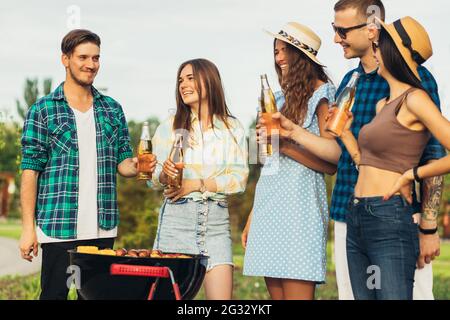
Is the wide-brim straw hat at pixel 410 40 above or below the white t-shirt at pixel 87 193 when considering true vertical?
above

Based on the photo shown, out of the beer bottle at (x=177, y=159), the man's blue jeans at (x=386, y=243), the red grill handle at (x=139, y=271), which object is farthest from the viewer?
the beer bottle at (x=177, y=159)

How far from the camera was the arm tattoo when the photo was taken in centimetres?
442

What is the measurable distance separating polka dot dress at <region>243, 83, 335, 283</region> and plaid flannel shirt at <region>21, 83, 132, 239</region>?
3.25 feet

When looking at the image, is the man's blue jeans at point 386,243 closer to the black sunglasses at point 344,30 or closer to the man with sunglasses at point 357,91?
the man with sunglasses at point 357,91

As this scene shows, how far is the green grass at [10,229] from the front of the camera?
2219 cm

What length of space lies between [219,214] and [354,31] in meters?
1.32

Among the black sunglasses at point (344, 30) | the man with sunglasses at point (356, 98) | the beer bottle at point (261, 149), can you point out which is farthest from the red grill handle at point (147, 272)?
the black sunglasses at point (344, 30)

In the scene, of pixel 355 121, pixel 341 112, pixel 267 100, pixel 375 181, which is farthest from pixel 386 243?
pixel 267 100

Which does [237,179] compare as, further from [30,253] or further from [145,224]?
[145,224]

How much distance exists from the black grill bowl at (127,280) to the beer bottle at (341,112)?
0.98m

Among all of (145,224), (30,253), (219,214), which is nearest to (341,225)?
(219,214)

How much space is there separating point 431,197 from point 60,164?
2.23 metres

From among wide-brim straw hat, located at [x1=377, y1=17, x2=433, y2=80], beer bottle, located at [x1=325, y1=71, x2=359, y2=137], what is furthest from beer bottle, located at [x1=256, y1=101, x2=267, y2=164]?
wide-brim straw hat, located at [x1=377, y1=17, x2=433, y2=80]

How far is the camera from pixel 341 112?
4492mm
